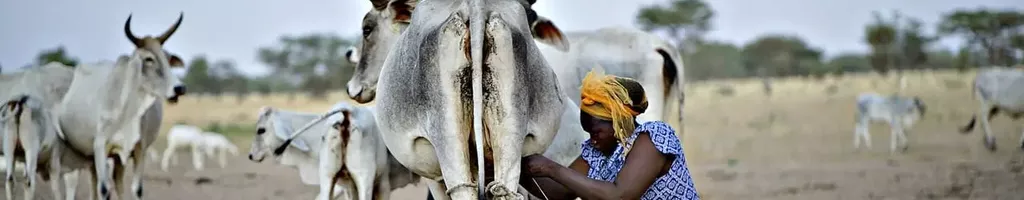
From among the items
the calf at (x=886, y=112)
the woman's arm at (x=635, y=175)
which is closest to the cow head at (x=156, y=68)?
the woman's arm at (x=635, y=175)

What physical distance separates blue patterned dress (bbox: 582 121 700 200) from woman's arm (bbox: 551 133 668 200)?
0.03m

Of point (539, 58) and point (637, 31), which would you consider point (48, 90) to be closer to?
point (637, 31)

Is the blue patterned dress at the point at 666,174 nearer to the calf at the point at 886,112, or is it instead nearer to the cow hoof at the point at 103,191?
the cow hoof at the point at 103,191

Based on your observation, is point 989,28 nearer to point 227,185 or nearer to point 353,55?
point 227,185

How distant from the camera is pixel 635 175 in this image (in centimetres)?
434

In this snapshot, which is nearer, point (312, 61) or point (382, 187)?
point (382, 187)

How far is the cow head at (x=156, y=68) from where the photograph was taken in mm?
9695

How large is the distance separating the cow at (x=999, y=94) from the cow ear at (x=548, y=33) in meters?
13.7

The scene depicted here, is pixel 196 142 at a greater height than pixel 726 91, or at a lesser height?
greater

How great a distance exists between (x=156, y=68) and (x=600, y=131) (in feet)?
19.9

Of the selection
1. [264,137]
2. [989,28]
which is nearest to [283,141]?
A: [264,137]

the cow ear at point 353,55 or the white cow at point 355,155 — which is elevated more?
the cow ear at point 353,55

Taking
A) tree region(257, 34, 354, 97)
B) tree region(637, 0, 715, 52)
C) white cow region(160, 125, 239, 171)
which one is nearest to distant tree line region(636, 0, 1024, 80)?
tree region(637, 0, 715, 52)

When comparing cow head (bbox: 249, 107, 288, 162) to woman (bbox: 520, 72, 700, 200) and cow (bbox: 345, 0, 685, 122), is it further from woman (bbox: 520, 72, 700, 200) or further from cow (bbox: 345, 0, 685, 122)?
woman (bbox: 520, 72, 700, 200)
